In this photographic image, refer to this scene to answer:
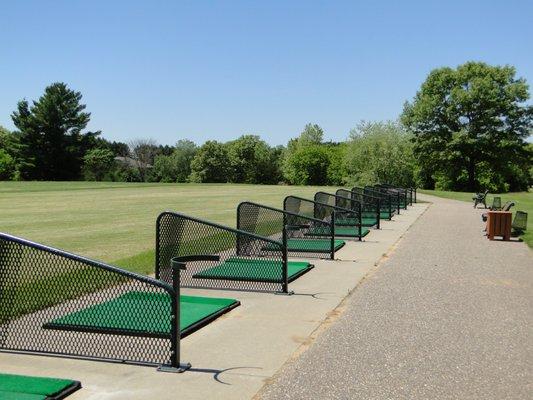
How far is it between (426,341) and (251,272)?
12.6ft

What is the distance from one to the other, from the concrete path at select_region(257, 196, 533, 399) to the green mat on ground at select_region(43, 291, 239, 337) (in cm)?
143

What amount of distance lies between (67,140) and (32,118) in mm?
5829

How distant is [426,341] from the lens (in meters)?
6.29

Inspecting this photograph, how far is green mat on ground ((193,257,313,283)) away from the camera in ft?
30.8

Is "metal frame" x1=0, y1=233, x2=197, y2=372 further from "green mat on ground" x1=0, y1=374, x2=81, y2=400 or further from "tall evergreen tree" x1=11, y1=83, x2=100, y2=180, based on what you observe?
"tall evergreen tree" x1=11, y1=83, x2=100, y2=180

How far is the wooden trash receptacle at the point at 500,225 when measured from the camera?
53.1 feet

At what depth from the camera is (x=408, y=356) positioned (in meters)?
5.73

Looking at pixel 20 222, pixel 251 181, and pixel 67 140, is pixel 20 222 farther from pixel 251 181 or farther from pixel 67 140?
pixel 251 181

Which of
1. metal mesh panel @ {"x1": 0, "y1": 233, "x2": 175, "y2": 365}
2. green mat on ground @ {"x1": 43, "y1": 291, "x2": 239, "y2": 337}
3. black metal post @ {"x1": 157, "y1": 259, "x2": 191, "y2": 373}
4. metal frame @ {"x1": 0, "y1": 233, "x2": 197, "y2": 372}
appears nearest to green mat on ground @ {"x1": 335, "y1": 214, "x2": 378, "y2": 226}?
green mat on ground @ {"x1": 43, "y1": 291, "x2": 239, "y2": 337}

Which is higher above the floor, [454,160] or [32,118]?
[32,118]

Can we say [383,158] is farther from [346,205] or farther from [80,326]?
[80,326]

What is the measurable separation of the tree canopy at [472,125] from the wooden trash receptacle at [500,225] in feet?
163

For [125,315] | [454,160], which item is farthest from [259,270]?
[454,160]

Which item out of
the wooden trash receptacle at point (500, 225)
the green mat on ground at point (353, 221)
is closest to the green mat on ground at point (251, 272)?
the green mat on ground at point (353, 221)
